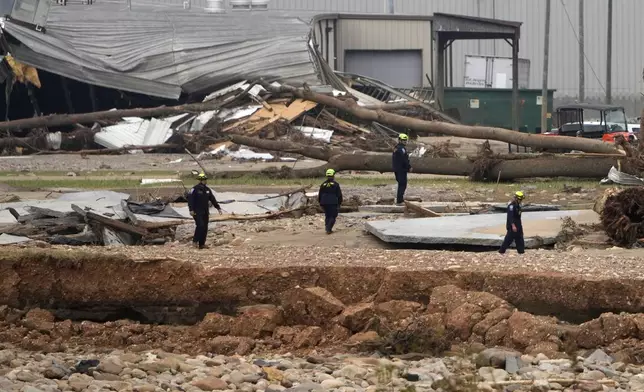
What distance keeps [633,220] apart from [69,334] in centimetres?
760

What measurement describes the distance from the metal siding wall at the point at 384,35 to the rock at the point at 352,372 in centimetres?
4051

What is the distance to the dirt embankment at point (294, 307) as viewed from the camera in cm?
1295

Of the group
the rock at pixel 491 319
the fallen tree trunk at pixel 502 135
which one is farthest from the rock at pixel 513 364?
the fallen tree trunk at pixel 502 135

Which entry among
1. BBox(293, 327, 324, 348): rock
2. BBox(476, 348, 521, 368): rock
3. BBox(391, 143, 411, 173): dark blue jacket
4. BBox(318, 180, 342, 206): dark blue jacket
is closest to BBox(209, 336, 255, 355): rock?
BBox(293, 327, 324, 348): rock

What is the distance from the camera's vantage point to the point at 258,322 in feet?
45.0

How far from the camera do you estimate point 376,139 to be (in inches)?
1508

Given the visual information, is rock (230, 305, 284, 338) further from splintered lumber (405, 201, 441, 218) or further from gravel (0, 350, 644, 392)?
Result: splintered lumber (405, 201, 441, 218)

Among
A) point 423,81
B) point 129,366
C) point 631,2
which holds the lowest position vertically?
point 129,366

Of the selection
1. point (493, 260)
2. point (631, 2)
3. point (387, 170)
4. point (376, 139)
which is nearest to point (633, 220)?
point (493, 260)

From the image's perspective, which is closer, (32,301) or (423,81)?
(32,301)

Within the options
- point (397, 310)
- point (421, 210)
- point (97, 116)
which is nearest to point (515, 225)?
point (397, 310)

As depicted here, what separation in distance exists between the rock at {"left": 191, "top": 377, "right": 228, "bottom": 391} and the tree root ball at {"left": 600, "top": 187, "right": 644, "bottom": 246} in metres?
6.93

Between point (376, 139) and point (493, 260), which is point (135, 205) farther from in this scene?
point (376, 139)

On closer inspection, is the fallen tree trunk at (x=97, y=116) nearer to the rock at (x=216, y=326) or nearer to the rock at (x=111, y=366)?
the rock at (x=216, y=326)
